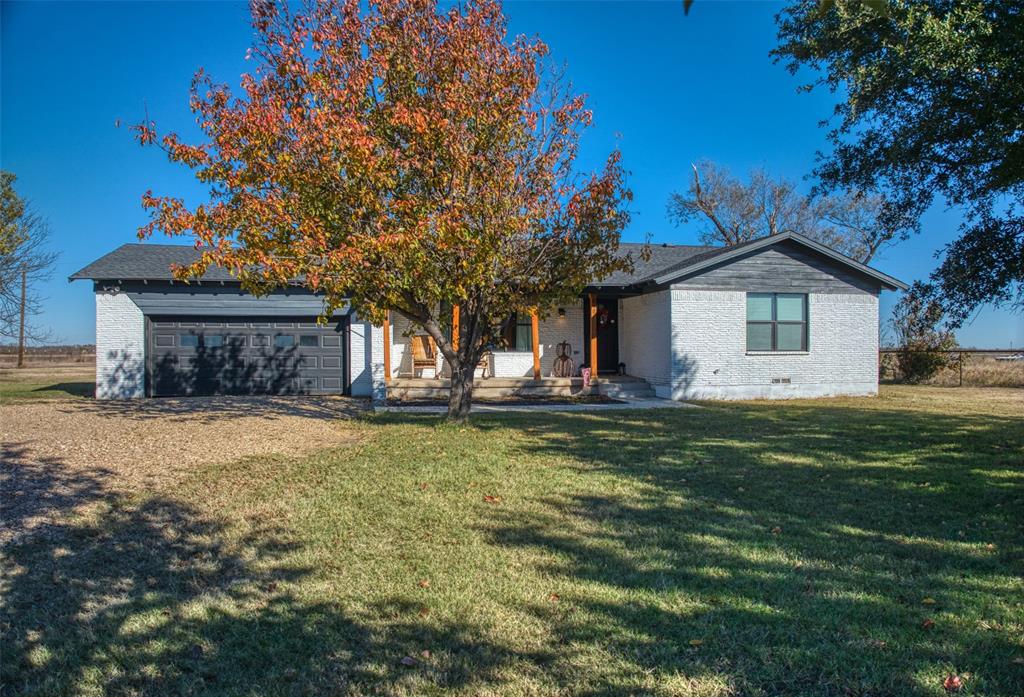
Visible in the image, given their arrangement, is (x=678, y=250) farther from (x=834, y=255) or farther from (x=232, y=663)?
(x=232, y=663)

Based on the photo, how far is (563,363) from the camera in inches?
714

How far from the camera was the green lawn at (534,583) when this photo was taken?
304 centimetres

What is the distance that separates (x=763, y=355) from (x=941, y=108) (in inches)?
348

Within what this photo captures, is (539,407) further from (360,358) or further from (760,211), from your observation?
(760,211)

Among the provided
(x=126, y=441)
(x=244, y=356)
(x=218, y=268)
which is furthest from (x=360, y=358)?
(x=126, y=441)

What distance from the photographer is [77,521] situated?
5309mm

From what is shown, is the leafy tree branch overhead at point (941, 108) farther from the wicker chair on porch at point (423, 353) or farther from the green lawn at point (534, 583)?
the wicker chair on porch at point (423, 353)

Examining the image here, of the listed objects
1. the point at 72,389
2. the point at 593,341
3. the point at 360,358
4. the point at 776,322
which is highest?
the point at 776,322

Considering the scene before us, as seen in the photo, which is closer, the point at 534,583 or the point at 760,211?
the point at 534,583

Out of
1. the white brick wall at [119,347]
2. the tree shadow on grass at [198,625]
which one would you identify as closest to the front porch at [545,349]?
the white brick wall at [119,347]

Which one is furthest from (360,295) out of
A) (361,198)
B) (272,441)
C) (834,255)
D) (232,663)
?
(834,255)

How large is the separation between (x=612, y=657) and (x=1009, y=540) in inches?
150

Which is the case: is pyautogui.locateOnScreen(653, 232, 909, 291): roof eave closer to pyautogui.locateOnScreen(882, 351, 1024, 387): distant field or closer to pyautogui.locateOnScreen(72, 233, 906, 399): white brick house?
pyautogui.locateOnScreen(72, 233, 906, 399): white brick house

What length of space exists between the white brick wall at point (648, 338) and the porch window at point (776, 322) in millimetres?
2274
